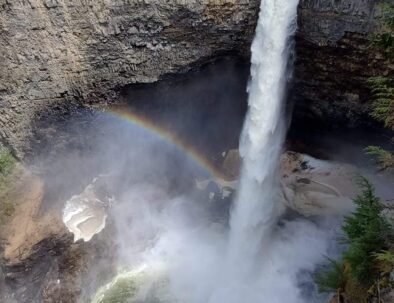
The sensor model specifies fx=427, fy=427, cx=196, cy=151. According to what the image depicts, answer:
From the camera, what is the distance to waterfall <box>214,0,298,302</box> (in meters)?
10.9

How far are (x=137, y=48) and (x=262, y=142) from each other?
4275 millimetres

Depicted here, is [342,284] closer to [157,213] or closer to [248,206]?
[248,206]

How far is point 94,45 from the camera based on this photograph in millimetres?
11047

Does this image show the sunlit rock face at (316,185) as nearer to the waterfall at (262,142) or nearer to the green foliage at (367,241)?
the waterfall at (262,142)

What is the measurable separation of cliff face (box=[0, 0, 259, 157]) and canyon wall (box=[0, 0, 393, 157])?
0.02 metres

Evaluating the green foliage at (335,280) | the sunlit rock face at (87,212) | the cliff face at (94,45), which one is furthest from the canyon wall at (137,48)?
the green foliage at (335,280)

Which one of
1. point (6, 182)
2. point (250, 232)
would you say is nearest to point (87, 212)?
point (6, 182)

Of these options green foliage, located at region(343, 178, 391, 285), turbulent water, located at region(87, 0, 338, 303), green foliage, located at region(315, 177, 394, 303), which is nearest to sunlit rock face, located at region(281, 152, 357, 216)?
turbulent water, located at region(87, 0, 338, 303)

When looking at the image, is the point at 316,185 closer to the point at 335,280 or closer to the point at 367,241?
the point at 335,280

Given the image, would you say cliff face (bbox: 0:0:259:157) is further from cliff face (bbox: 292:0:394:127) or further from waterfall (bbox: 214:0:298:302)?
cliff face (bbox: 292:0:394:127)

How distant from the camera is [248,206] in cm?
1264

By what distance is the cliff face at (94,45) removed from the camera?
10.4 metres

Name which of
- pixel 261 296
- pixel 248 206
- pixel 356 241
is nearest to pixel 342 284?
pixel 356 241

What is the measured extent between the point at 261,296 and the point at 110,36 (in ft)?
26.3
